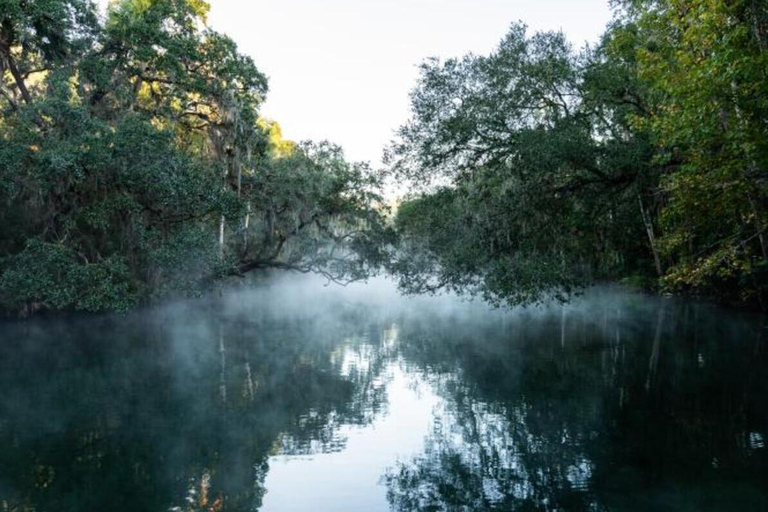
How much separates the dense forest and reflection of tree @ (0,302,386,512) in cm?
241

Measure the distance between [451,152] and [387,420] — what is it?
918 centimetres

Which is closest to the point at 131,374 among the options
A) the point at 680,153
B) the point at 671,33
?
the point at 680,153

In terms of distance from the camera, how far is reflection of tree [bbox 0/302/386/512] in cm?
902

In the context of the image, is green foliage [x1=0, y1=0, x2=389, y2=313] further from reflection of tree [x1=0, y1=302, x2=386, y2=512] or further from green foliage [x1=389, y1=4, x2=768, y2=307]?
green foliage [x1=389, y1=4, x2=768, y2=307]

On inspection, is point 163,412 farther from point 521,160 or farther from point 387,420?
point 521,160

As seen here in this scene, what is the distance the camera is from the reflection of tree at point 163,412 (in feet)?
29.6

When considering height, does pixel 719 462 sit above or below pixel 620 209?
below

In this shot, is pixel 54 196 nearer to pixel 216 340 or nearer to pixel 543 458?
pixel 216 340

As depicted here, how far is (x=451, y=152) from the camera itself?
1909cm

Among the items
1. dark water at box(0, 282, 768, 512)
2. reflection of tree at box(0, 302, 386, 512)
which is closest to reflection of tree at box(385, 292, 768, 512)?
dark water at box(0, 282, 768, 512)

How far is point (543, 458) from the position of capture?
33.7 ft

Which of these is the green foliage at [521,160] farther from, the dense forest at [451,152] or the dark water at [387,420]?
the dark water at [387,420]

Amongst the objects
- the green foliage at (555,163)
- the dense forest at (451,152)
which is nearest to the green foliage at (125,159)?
the dense forest at (451,152)

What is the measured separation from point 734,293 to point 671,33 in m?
16.0
